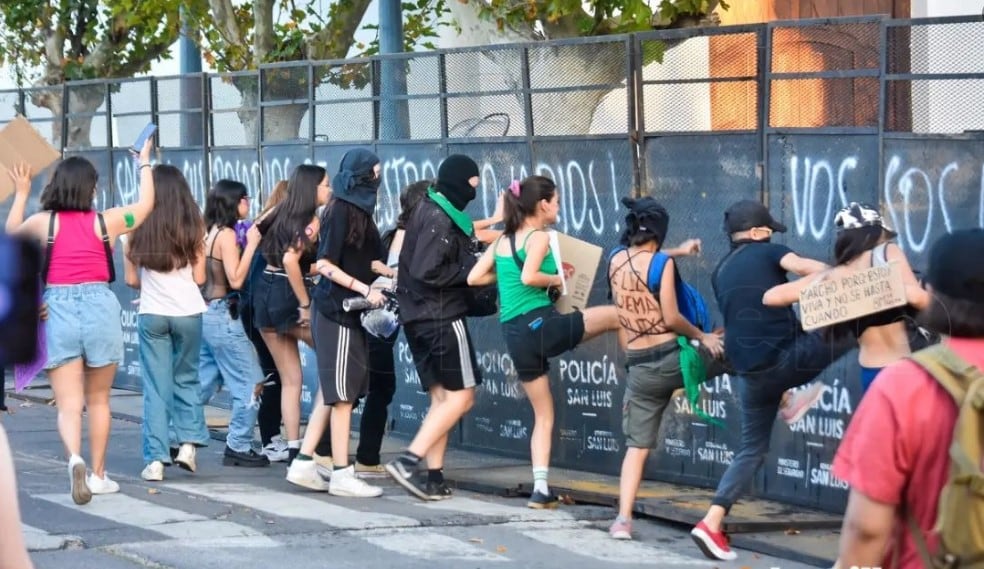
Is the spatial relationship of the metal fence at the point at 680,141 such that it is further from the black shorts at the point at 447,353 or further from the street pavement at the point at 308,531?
the black shorts at the point at 447,353

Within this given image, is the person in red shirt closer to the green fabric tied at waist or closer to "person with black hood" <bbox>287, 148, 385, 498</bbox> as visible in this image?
the green fabric tied at waist

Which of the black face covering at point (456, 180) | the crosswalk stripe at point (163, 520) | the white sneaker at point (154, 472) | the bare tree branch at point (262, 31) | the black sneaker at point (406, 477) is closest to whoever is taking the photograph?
the crosswalk stripe at point (163, 520)

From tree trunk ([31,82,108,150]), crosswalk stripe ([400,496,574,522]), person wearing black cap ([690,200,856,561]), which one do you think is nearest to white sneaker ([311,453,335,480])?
crosswalk stripe ([400,496,574,522])

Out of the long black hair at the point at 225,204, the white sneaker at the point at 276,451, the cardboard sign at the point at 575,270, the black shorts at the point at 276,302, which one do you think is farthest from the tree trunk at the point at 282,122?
the cardboard sign at the point at 575,270

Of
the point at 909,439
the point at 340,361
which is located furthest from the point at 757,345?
the point at 909,439

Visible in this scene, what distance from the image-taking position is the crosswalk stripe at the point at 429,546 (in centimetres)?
784

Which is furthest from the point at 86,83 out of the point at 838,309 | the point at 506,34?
the point at 838,309

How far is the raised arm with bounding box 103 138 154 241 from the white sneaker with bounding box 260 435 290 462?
239 cm

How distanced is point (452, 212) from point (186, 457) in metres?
2.44

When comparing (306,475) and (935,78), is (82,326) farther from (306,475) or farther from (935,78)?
(935,78)

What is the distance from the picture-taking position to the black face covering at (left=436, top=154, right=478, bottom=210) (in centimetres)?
962

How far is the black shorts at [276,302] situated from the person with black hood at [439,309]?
3.77 feet

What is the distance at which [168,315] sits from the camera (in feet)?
33.2

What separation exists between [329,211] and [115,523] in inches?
90.7
